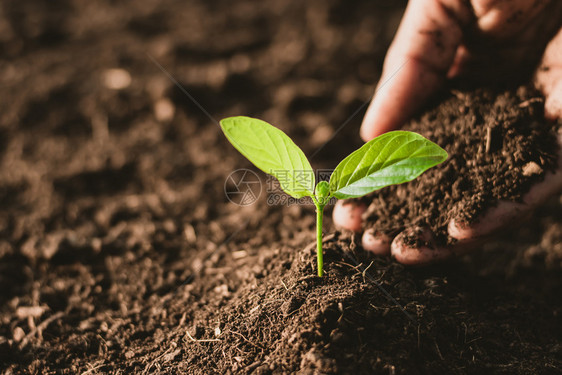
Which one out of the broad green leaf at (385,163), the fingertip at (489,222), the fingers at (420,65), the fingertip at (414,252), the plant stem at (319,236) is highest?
the fingers at (420,65)

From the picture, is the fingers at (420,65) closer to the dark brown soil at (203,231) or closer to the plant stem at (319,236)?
the dark brown soil at (203,231)

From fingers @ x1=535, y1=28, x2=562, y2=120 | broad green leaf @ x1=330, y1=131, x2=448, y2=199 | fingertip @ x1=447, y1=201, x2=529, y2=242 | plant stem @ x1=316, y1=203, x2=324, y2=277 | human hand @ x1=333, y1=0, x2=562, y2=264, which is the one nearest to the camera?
broad green leaf @ x1=330, y1=131, x2=448, y2=199

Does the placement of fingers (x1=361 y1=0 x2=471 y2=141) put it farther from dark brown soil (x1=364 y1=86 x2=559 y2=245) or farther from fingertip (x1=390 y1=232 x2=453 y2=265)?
fingertip (x1=390 y1=232 x2=453 y2=265)

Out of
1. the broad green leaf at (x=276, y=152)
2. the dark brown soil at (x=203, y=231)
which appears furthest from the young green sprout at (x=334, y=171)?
the dark brown soil at (x=203, y=231)

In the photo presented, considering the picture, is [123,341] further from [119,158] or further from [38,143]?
[38,143]

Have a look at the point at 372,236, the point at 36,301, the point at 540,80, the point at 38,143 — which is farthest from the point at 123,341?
the point at 540,80

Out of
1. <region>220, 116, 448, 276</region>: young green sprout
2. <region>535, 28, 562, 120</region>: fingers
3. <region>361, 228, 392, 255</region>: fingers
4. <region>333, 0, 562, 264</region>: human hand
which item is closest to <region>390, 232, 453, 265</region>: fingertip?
<region>361, 228, 392, 255</region>: fingers

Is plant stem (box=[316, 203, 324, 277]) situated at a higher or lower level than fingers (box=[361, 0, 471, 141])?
lower
